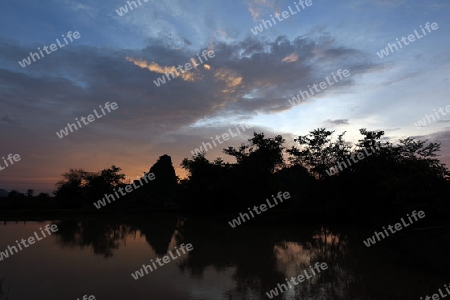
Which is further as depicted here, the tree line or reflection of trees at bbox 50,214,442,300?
the tree line

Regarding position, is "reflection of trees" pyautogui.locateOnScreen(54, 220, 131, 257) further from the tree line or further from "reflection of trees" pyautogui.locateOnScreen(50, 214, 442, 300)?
the tree line

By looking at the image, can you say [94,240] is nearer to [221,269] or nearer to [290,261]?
[221,269]

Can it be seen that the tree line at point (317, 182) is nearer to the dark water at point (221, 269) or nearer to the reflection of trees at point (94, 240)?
the dark water at point (221, 269)

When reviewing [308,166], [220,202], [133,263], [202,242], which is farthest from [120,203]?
[133,263]

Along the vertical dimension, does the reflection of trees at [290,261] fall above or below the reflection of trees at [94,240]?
below

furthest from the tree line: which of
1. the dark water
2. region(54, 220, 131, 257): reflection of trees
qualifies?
region(54, 220, 131, 257): reflection of trees

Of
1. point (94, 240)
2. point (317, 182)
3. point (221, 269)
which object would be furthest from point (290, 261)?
point (317, 182)

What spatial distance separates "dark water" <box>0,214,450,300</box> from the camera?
7906 mm

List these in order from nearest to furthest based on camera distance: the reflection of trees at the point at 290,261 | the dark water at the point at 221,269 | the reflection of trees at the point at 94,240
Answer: the dark water at the point at 221,269
the reflection of trees at the point at 290,261
the reflection of trees at the point at 94,240

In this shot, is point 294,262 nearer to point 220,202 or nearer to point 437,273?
point 437,273

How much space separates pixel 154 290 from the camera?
8.06 m

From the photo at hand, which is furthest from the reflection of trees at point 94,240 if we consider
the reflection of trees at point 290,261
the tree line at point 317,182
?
the tree line at point 317,182

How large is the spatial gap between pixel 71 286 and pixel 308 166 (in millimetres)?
27885

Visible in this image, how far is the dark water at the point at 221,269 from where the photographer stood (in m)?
7.91
